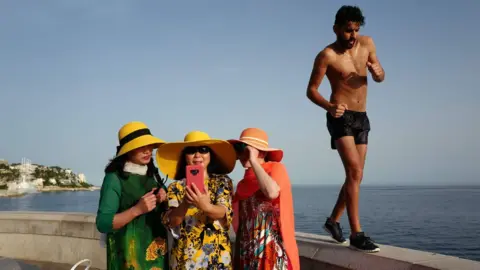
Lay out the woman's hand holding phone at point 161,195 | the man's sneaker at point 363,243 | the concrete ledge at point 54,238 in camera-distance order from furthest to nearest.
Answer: the concrete ledge at point 54,238 → the man's sneaker at point 363,243 → the woman's hand holding phone at point 161,195

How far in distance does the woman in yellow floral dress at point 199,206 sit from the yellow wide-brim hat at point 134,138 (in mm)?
101

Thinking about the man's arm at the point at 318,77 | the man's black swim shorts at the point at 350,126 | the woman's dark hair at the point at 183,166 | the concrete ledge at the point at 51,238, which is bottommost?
the concrete ledge at the point at 51,238

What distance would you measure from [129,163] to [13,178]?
17262cm

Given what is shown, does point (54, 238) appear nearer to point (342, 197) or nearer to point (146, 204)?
point (146, 204)

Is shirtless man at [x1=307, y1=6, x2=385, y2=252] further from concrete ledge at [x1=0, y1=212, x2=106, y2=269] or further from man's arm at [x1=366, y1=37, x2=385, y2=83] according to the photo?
concrete ledge at [x1=0, y1=212, x2=106, y2=269]

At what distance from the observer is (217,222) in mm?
2980

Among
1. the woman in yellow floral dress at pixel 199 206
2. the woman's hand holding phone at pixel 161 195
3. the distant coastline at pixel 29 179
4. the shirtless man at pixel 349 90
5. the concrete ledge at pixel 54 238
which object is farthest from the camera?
the distant coastline at pixel 29 179

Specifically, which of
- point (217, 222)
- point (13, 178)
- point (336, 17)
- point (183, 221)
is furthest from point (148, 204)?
point (13, 178)

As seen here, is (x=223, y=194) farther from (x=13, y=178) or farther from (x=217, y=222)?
(x=13, y=178)

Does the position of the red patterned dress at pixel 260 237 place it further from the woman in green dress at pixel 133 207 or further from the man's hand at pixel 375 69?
the man's hand at pixel 375 69

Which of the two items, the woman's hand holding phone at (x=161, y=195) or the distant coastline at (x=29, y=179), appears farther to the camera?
the distant coastline at (x=29, y=179)

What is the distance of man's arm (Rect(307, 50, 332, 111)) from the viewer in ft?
13.0

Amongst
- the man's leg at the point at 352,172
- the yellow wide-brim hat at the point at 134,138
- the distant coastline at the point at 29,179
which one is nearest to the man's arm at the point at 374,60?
the man's leg at the point at 352,172

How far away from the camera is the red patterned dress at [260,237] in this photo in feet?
9.93
